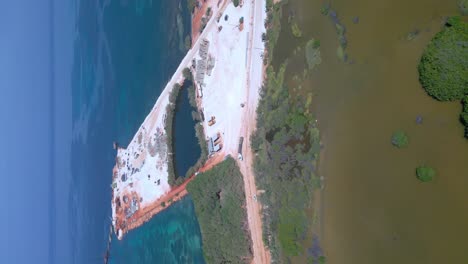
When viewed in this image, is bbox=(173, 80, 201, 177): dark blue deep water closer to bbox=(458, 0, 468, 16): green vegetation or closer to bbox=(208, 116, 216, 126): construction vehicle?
bbox=(208, 116, 216, 126): construction vehicle

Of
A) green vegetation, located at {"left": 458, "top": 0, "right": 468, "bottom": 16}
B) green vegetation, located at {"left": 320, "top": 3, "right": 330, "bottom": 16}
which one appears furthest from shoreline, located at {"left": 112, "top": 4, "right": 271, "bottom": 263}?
green vegetation, located at {"left": 458, "top": 0, "right": 468, "bottom": 16}

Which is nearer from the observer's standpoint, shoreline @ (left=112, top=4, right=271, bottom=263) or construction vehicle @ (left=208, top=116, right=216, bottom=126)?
shoreline @ (left=112, top=4, right=271, bottom=263)

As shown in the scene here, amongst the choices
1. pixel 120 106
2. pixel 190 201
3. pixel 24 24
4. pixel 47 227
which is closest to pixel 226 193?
pixel 190 201

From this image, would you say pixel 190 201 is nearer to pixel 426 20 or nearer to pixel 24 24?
pixel 426 20

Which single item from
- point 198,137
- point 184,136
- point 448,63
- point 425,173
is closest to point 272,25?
point 198,137

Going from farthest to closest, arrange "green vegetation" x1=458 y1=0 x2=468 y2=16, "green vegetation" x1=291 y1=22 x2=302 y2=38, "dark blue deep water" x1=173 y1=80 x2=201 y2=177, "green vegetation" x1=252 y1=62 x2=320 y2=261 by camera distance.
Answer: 1. "dark blue deep water" x1=173 y1=80 x2=201 y2=177
2. "green vegetation" x1=291 y1=22 x2=302 y2=38
3. "green vegetation" x1=252 y1=62 x2=320 y2=261
4. "green vegetation" x1=458 y1=0 x2=468 y2=16

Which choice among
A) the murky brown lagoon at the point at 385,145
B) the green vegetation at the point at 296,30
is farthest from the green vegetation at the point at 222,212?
the green vegetation at the point at 296,30
